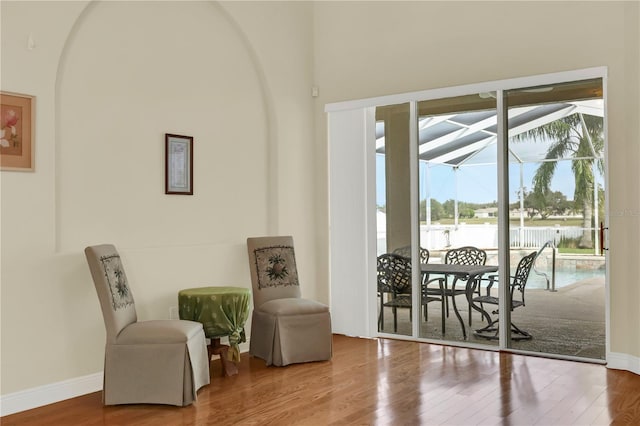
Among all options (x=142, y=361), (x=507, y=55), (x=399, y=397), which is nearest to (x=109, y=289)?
(x=142, y=361)

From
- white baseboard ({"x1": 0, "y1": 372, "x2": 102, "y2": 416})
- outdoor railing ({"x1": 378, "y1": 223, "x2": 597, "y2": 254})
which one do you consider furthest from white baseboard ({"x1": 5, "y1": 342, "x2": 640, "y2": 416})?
outdoor railing ({"x1": 378, "y1": 223, "x2": 597, "y2": 254})

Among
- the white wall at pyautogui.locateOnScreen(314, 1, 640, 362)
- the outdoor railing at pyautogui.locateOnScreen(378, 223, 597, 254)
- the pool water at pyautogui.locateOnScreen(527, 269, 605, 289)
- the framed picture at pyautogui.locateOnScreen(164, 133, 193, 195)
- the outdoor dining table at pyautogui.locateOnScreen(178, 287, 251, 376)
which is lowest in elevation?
the outdoor dining table at pyautogui.locateOnScreen(178, 287, 251, 376)

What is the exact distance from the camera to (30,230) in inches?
156

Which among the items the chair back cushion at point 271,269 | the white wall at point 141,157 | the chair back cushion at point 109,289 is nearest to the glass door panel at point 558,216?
the chair back cushion at point 271,269

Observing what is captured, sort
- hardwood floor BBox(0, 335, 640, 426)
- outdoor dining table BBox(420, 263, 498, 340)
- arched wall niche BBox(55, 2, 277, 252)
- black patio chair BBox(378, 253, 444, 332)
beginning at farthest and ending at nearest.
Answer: black patio chair BBox(378, 253, 444, 332) < outdoor dining table BBox(420, 263, 498, 340) < arched wall niche BBox(55, 2, 277, 252) < hardwood floor BBox(0, 335, 640, 426)

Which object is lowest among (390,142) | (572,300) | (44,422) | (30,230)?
(44,422)

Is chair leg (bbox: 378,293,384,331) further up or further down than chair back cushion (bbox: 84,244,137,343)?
further down

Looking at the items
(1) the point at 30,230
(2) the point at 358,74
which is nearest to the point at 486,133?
(2) the point at 358,74

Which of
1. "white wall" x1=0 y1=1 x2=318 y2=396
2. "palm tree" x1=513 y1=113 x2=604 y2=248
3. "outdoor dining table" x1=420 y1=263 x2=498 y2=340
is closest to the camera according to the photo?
"white wall" x1=0 y1=1 x2=318 y2=396

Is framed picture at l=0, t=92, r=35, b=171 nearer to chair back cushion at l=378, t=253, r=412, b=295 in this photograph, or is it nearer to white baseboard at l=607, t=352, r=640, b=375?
chair back cushion at l=378, t=253, r=412, b=295

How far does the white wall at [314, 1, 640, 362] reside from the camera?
4664 mm

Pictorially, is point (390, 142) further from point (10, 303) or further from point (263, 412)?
point (10, 303)

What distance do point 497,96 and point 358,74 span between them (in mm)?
1457

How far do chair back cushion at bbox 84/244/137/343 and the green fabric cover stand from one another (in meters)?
0.51
